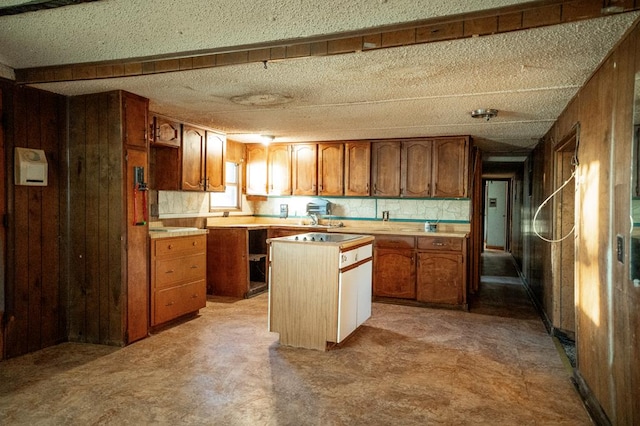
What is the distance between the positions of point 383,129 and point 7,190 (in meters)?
3.72

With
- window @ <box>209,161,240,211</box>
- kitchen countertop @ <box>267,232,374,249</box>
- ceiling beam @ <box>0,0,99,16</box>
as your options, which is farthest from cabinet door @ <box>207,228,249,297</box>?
ceiling beam @ <box>0,0,99,16</box>

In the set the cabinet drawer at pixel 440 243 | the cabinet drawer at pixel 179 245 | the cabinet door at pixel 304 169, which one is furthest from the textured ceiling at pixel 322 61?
the cabinet door at pixel 304 169

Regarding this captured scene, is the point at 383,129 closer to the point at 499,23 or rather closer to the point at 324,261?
the point at 324,261

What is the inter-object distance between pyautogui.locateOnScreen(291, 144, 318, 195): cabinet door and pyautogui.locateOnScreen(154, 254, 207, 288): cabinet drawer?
2.07 metres

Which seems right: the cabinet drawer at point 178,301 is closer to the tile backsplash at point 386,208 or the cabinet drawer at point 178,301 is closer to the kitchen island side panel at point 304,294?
the kitchen island side panel at point 304,294

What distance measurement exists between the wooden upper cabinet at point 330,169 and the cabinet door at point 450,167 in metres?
1.29

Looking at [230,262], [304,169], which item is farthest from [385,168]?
[230,262]

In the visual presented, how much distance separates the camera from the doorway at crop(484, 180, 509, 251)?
11.9 m

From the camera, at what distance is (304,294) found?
11.6 ft

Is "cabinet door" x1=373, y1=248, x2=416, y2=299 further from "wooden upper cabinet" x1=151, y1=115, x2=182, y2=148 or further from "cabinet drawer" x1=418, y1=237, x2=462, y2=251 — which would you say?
"wooden upper cabinet" x1=151, y1=115, x2=182, y2=148

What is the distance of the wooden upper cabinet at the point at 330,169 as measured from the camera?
19.6ft

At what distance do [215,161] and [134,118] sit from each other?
1734 millimetres

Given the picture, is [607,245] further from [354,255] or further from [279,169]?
[279,169]

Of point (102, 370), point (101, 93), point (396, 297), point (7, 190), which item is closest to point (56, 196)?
point (7, 190)
